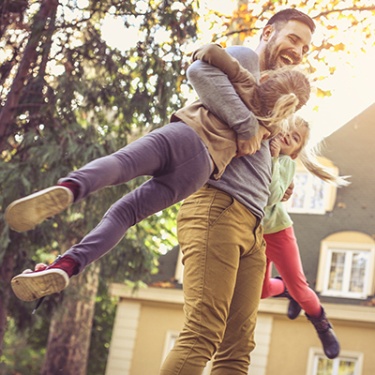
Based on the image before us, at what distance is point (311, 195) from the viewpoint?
19.4 metres

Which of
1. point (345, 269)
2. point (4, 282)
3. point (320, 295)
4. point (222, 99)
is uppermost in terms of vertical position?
point (345, 269)

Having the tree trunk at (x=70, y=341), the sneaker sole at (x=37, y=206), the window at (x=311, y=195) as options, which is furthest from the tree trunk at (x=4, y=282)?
the window at (x=311, y=195)

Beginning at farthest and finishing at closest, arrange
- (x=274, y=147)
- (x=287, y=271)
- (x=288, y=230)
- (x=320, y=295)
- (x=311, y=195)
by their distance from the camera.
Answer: (x=311, y=195)
(x=320, y=295)
(x=287, y=271)
(x=288, y=230)
(x=274, y=147)

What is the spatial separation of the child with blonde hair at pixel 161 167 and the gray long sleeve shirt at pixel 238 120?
0.04 metres

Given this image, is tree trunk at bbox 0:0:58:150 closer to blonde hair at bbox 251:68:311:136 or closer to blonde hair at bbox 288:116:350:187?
blonde hair at bbox 288:116:350:187

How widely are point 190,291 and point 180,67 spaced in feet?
17.5

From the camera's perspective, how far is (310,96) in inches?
140

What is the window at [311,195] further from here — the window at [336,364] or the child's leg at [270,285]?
the child's leg at [270,285]

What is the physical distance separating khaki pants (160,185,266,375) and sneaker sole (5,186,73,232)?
723 mm

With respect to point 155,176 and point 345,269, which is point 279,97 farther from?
point 345,269

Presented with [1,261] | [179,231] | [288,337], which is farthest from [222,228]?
[288,337]

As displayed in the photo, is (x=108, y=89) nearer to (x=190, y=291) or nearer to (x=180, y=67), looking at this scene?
(x=180, y=67)

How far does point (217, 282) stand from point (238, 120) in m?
0.63

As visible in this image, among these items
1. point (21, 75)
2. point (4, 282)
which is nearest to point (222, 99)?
point (21, 75)
